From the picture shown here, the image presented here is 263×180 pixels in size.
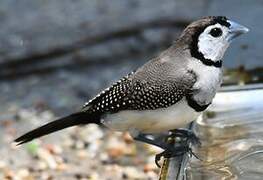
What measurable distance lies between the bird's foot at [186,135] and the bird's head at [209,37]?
12.4 inches

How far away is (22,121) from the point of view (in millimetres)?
5277

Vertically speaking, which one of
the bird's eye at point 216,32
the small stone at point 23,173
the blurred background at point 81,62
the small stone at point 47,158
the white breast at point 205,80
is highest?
the bird's eye at point 216,32

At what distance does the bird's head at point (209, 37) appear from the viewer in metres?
3.32

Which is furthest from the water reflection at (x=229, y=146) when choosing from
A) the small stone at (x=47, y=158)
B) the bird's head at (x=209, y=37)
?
the small stone at (x=47, y=158)

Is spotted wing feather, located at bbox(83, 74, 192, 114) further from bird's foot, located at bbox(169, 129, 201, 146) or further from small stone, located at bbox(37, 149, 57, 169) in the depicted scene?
small stone, located at bbox(37, 149, 57, 169)

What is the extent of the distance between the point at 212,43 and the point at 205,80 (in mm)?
161

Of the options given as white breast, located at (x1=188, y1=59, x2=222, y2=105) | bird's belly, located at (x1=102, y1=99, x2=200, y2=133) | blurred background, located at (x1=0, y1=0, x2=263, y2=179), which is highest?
white breast, located at (x1=188, y1=59, x2=222, y2=105)

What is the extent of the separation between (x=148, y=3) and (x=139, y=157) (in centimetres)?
276

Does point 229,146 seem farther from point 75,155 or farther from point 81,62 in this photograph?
point 81,62

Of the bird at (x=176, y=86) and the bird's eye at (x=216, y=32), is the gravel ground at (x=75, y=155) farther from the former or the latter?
the bird's eye at (x=216, y=32)

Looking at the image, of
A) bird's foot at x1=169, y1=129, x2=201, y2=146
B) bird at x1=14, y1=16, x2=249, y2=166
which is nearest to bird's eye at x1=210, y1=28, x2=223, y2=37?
bird at x1=14, y1=16, x2=249, y2=166

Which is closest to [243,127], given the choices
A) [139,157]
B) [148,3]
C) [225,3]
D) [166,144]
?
[166,144]

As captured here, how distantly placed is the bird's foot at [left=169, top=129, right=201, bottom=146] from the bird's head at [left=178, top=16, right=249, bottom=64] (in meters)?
0.31

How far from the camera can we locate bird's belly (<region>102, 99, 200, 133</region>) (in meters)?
3.29
